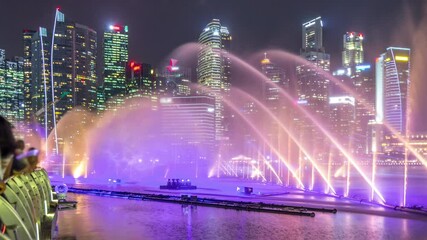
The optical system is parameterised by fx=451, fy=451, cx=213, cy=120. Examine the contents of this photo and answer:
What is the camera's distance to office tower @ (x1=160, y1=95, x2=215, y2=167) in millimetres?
87375

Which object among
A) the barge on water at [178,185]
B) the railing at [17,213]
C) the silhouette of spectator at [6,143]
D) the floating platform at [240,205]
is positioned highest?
the silhouette of spectator at [6,143]

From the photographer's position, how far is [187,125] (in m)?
89.4

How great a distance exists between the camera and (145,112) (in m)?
89.4

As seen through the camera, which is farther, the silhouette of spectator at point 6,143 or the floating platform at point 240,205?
the floating platform at point 240,205

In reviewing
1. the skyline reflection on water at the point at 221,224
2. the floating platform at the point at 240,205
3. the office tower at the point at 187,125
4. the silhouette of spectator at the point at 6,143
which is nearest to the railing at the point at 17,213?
the silhouette of spectator at the point at 6,143

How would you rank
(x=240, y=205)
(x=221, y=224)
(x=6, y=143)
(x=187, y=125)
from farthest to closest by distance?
(x=187, y=125) → (x=240, y=205) → (x=221, y=224) → (x=6, y=143)

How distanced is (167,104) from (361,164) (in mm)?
51119

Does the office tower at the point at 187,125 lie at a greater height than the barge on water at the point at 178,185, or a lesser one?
greater

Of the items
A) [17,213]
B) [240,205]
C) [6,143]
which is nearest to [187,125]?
[240,205]

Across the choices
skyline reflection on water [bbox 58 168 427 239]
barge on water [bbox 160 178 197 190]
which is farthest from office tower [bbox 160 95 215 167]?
skyline reflection on water [bbox 58 168 427 239]

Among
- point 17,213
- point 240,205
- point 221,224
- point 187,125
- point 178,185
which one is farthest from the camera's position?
point 187,125

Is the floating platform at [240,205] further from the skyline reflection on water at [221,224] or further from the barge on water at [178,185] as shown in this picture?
the barge on water at [178,185]

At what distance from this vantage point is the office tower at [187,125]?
287ft

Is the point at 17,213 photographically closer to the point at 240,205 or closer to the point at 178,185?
the point at 240,205
